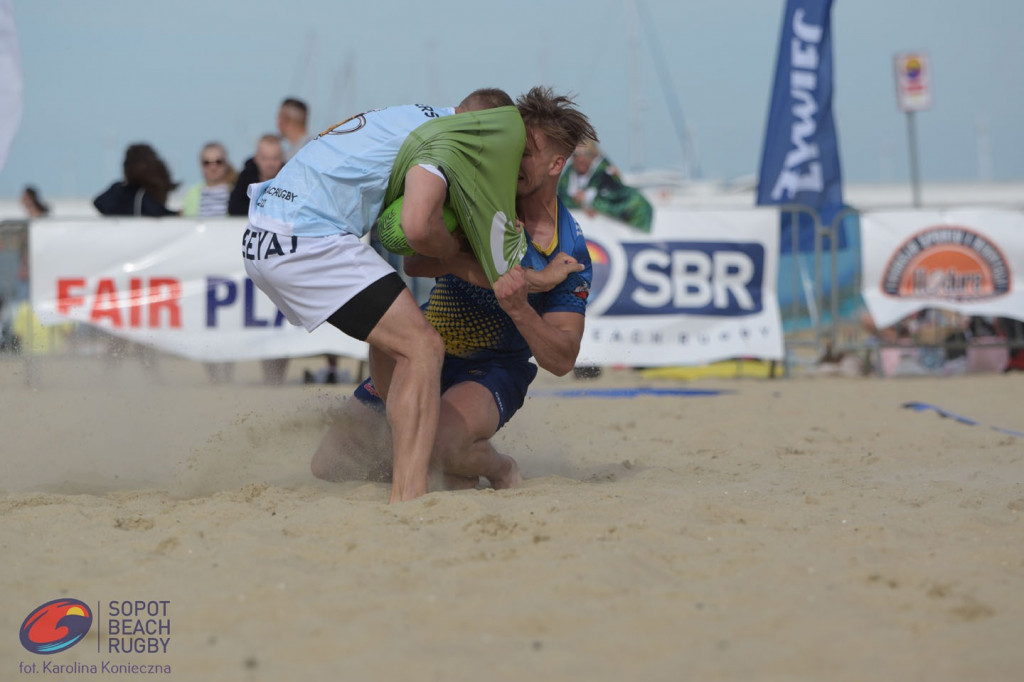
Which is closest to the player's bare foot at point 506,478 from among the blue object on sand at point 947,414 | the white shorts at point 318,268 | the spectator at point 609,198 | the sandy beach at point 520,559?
the sandy beach at point 520,559

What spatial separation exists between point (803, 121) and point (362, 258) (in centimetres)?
815

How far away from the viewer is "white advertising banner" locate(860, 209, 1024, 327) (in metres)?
8.99

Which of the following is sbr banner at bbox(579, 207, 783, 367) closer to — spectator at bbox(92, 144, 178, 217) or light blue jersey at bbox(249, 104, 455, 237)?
spectator at bbox(92, 144, 178, 217)

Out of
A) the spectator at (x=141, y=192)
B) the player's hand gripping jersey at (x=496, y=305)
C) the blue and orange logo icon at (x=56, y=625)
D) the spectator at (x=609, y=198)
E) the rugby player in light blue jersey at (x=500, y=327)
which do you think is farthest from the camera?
the spectator at (x=609, y=198)

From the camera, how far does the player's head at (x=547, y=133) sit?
384 centimetres

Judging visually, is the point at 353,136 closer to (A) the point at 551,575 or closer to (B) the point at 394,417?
(B) the point at 394,417

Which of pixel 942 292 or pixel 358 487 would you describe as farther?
pixel 942 292

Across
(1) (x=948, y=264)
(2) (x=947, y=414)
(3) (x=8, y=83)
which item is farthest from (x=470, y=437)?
(1) (x=948, y=264)

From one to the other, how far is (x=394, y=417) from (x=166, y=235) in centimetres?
527

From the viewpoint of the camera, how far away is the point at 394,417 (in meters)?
3.63

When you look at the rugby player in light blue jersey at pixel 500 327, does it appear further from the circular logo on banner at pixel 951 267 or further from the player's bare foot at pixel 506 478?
the circular logo on banner at pixel 951 267

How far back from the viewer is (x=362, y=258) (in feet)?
11.9

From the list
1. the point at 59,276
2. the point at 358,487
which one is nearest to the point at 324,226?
the point at 358,487
